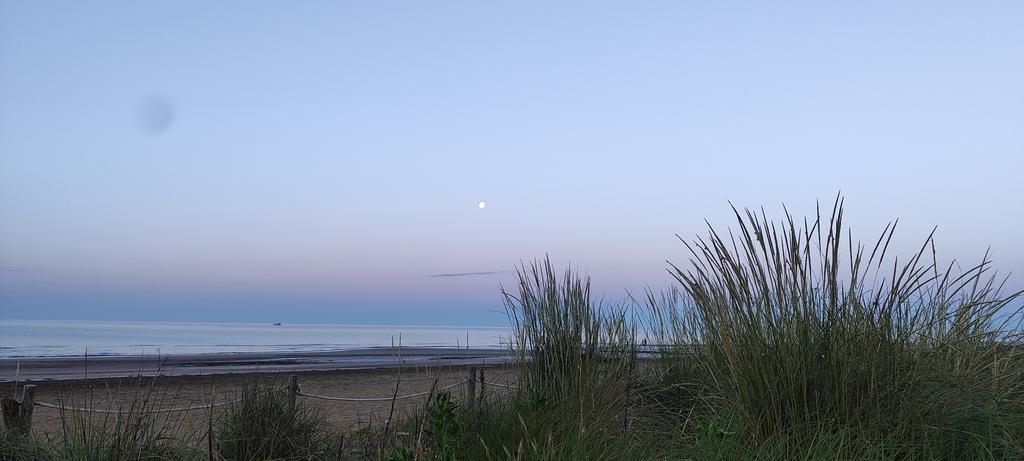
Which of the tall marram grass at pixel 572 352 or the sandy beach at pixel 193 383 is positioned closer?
the tall marram grass at pixel 572 352

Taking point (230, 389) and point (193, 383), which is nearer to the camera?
point (230, 389)

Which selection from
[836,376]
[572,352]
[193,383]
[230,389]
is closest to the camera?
[836,376]

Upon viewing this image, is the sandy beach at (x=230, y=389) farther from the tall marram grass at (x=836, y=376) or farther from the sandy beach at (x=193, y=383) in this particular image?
the tall marram grass at (x=836, y=376)

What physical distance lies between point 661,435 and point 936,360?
1.66 meters

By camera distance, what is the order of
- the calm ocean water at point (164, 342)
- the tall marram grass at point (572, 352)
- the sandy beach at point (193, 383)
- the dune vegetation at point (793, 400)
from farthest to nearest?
the calm ocean water at point (164, 342)
the sandy beach at point (193, 383)
the tall marram grass at point (572, 352)
the dune vegetation at point (793, 400)

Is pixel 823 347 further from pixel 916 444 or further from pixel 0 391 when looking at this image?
pixel 0 391

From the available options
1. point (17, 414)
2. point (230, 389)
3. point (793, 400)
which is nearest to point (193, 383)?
point (230, 389)

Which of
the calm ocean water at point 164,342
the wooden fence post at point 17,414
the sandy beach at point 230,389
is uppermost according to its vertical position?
the calm ocean water at point 164,342

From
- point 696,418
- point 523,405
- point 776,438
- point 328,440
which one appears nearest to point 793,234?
point 776,438

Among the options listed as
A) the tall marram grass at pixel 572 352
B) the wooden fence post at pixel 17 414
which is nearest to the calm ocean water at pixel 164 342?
the tall marram grass at pixel 572 352

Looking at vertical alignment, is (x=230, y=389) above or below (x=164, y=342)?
below

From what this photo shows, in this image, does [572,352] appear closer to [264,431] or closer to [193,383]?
[264,431]

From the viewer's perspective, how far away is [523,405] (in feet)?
15.9

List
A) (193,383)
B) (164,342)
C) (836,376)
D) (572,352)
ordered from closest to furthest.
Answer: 1. (836,376)
2. (572,352)
3. (193,383)
4. (164,342)
